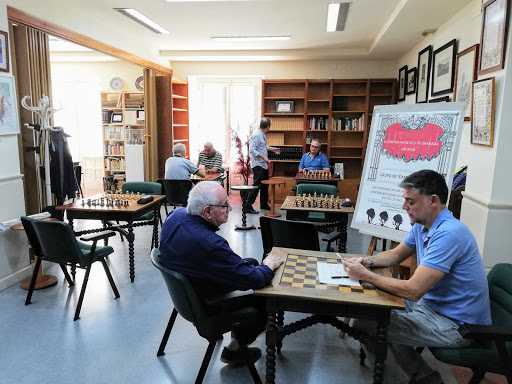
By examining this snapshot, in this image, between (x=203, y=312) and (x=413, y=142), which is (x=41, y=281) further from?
(x=413, y=142)

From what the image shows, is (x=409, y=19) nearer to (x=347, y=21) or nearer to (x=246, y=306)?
(x=347, y=21)

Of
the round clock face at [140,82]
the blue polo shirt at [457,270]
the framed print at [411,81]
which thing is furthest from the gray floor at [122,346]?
the round clock face at [140,82]

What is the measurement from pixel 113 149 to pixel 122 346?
6.90 metres

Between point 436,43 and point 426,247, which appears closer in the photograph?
point 426,247

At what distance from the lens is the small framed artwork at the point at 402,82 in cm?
707

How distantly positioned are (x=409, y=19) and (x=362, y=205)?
334 cm

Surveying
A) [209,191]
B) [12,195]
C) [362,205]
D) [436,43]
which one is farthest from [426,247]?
[436,43]

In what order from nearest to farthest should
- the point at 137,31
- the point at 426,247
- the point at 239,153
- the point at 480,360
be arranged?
the point at 480,360, the point at 426,247, the point at 137,31, the point at 239,153

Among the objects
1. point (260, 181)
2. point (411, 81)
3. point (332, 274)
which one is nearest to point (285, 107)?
point (260, 181)

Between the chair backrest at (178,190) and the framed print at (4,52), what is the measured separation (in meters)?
2.41

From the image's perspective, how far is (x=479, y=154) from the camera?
3156mm

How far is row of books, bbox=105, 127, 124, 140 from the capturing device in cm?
864

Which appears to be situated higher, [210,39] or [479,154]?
[210,39]

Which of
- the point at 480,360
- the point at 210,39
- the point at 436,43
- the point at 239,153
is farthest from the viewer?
the point at 239,153
